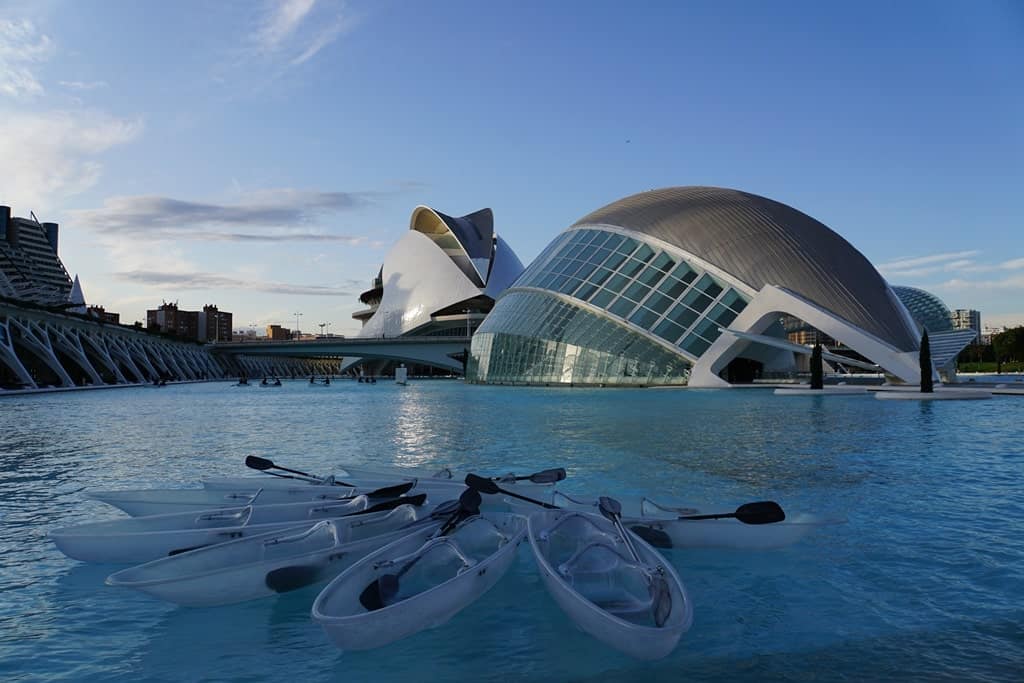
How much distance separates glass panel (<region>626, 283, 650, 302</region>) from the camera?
4662cm

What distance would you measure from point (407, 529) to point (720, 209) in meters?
45.6

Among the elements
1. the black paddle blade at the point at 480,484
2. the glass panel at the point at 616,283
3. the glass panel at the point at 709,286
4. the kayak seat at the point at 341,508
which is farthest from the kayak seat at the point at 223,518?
the glass panel at the point at 616,283

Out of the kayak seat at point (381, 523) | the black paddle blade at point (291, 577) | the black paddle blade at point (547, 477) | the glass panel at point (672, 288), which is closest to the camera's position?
the black paddle blade at point (291, 577)

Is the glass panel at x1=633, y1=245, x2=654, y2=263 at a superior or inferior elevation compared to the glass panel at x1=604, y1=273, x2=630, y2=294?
superior

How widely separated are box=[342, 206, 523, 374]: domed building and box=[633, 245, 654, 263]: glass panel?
218 feet

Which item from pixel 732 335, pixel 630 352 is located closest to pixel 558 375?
pixel 630 352

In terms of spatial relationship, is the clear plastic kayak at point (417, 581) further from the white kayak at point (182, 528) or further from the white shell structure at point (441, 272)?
the white shell structure at point (441, 272)

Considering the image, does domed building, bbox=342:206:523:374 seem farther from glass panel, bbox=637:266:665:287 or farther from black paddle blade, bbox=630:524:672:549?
black paddle blade, bbox=630:524:672:549

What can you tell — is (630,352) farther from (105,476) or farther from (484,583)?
(484,583)

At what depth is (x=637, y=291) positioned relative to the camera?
154ft

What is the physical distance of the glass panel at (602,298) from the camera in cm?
4778

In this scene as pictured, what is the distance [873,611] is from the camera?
671 cm

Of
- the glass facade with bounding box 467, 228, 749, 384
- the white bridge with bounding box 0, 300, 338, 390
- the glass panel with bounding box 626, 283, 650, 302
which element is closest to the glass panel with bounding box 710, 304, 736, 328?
the glass facade with bounding box 467, 228, 749, 384

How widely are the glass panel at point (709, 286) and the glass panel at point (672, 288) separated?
0.99 m
